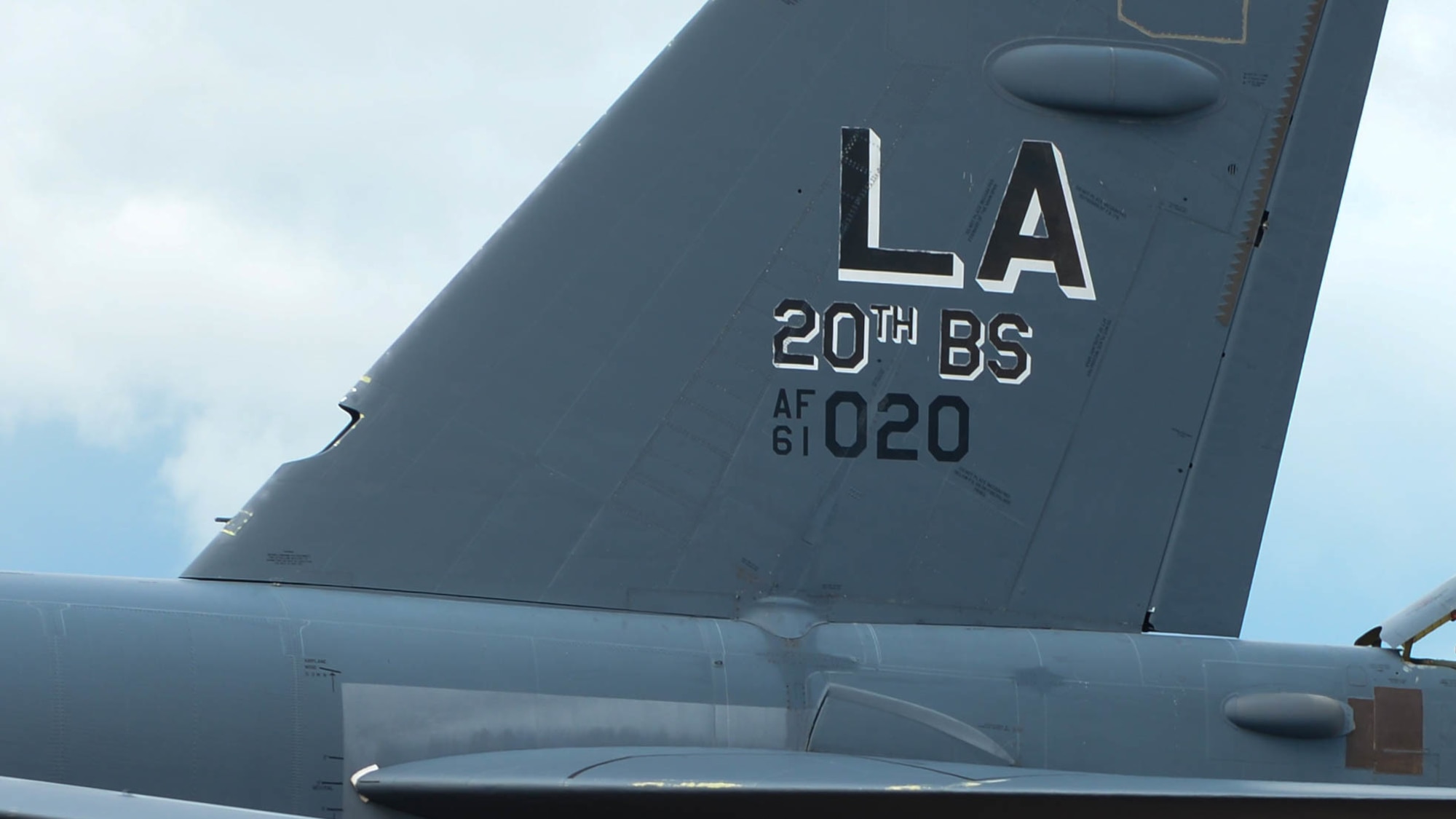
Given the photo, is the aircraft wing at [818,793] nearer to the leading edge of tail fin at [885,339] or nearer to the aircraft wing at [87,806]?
the leading edge of tail fin at [885,339]

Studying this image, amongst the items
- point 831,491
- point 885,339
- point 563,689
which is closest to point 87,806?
point 563,689

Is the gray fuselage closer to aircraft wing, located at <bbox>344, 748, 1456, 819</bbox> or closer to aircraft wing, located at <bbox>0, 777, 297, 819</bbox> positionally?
aircraft wing, located at <bbox>344, 748, 1456, 819</bbox>

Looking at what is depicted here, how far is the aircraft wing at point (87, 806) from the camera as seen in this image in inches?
132

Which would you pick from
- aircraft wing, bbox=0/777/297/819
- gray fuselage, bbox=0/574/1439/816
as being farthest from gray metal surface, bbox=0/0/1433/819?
aircraft wing, bbox=0/777/297/819

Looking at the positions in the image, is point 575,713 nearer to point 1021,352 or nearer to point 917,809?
point 917,809

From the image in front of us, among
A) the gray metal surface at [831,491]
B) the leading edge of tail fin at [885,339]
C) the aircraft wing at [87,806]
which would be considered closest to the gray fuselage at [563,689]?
the gray metal surface at [831,491]

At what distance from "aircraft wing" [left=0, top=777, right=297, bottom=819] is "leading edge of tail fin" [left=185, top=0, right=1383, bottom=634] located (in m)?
1.77

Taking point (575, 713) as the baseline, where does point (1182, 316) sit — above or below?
above

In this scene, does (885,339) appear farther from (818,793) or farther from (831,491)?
(818,793)

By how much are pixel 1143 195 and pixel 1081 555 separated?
4.62 feet

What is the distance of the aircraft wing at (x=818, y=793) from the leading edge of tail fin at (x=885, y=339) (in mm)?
845

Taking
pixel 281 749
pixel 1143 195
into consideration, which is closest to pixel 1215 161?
pixel 1143 195

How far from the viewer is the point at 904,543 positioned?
5.73 metres

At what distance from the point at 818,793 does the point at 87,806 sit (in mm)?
1877
